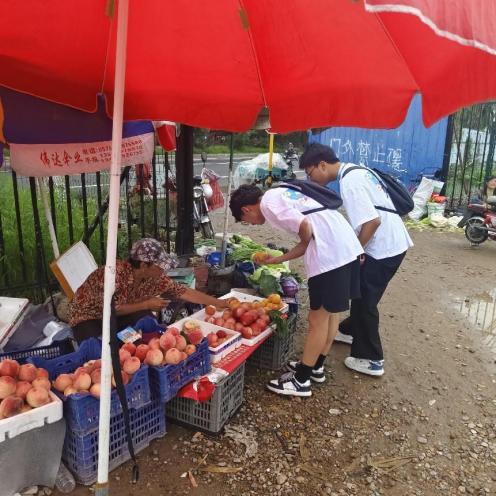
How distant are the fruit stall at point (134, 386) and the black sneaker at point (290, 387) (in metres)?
0.35

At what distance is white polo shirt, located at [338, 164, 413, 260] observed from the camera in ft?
10.9

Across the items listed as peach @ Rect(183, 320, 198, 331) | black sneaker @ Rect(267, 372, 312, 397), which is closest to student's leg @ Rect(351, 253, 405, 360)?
black sneaker @ Rect(267, 372, 312, 397)

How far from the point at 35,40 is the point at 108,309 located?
5.15 feet

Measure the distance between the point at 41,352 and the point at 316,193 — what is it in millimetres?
2093

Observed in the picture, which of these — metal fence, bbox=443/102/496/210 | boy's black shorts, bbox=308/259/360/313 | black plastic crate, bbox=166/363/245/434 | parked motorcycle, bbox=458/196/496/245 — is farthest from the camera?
metal fence, bbox=443/102/496/210

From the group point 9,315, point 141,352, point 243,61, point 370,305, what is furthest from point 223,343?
point 243,61

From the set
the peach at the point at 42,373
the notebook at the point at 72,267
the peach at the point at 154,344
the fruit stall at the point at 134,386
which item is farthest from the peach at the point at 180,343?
the notebook at the point at 72,267

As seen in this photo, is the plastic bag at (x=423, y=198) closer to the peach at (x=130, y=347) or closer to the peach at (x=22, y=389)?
the peach at (x=130, y=347)

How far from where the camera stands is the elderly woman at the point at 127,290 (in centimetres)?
311

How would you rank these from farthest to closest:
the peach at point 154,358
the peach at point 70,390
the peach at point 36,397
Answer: the peach at point 154,358, the peach at point 70,390, the peach at point 36,397

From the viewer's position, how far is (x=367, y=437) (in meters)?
3.09

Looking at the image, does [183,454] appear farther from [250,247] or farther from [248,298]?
[250,247]

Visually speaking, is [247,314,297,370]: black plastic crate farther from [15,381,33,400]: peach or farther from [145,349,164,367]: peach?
[15,381,33,400]: peach

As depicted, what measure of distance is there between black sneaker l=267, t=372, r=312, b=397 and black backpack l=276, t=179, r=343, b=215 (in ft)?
4.30
